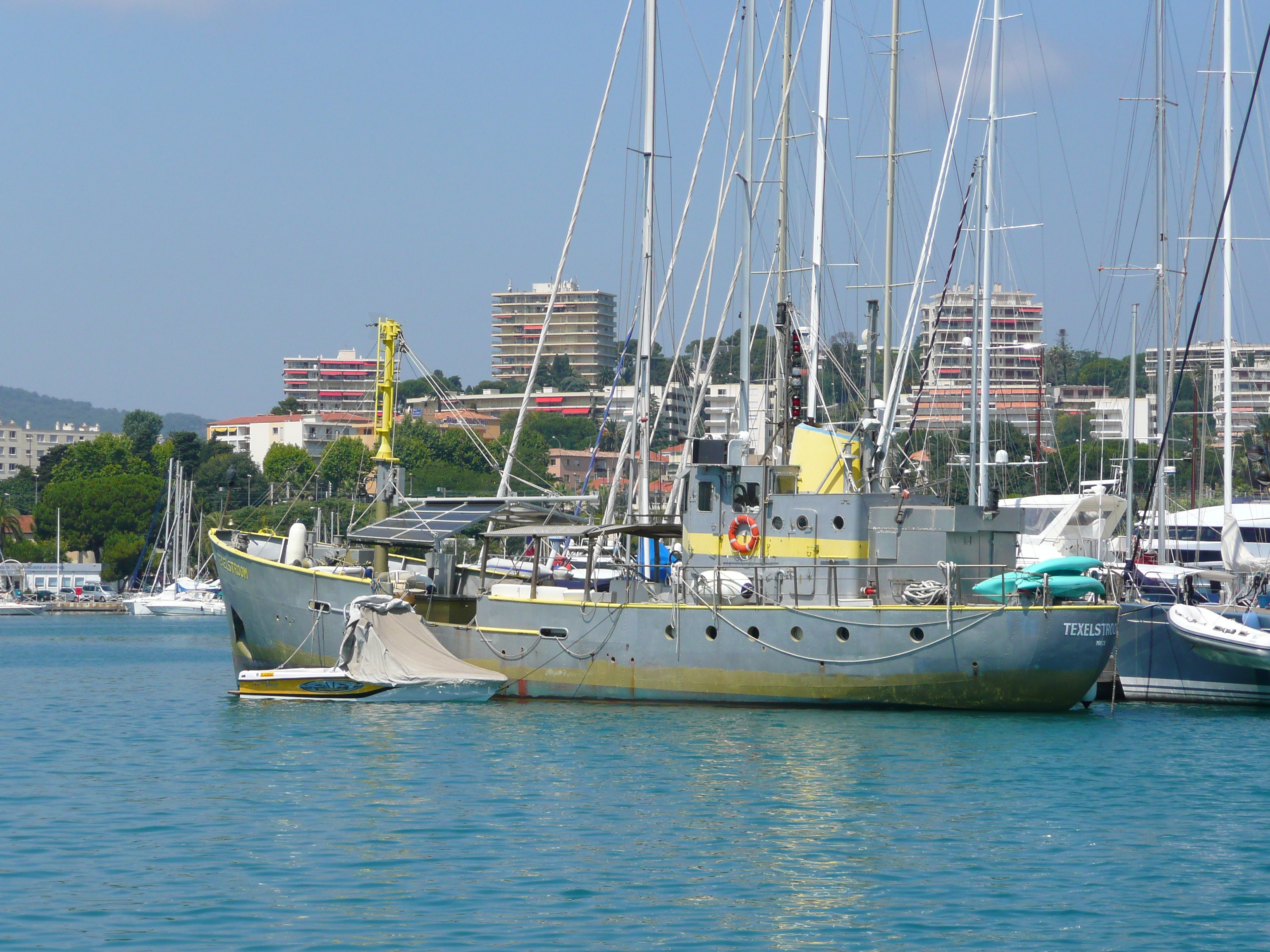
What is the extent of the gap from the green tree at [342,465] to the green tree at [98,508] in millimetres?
13965

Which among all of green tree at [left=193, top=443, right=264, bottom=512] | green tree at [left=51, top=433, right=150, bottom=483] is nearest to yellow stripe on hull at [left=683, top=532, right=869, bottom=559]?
green tree at [left=193, top=443, right=264, bottom=512]

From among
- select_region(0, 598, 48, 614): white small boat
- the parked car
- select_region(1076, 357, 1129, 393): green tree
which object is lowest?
select_region(0, 598, 48, 614): white small boat

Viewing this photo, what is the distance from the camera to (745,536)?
30266mm

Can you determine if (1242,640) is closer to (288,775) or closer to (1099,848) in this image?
(1099,848)

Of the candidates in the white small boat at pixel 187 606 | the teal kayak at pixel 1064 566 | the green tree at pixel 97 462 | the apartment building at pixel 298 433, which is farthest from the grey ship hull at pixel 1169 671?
the apartment building at pixel 298 433

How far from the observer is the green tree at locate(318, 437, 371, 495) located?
126 m

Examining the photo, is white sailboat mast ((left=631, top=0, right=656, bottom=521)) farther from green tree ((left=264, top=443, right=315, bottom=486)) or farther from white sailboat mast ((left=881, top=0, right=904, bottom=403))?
green tree ((left=264, top=443, right=315, bottom=486))

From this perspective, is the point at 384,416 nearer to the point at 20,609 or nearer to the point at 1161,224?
the point at 1161,224

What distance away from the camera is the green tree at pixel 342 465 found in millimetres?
125500

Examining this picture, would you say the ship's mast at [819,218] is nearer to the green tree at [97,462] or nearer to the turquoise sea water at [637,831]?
the turquoise sea water at [637,831]

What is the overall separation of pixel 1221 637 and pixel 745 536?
9.33 metres

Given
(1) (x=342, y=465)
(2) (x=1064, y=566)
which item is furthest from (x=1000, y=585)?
(1) (x=342, y=465)

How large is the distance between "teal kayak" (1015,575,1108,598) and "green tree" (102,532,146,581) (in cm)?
10677

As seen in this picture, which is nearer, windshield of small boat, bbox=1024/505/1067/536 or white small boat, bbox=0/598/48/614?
windshield of small boat, bbox=1024/505/1067/536
